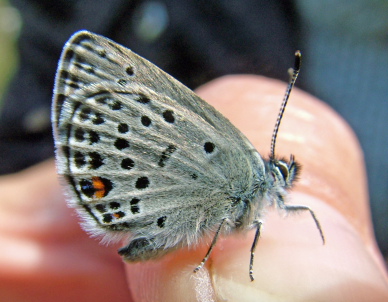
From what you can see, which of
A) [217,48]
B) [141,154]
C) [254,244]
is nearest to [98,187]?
[141,154]

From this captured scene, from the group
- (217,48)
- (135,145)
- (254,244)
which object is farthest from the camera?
(217,48)

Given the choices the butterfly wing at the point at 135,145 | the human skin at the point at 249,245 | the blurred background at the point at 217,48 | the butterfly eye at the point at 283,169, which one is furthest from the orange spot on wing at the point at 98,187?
the blurred background at the point at 217,48

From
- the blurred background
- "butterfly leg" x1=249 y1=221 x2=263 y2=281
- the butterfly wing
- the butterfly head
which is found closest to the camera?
the butterfly wing

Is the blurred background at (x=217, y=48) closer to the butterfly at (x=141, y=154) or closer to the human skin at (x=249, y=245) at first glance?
the human skin at (x=249, y=245)

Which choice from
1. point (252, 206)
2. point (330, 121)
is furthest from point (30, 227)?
point (330, 121)

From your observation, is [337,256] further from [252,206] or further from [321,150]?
[321,150]

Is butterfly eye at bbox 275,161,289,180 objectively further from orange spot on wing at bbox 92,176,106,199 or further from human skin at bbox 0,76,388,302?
orange spot on wing at bbox 92,176,106,199

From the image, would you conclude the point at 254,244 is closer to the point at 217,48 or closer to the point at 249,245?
the point at 249,245

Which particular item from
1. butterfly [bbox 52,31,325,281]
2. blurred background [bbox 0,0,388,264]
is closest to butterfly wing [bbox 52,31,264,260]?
butterfly [bbox 52,31,325,281]
